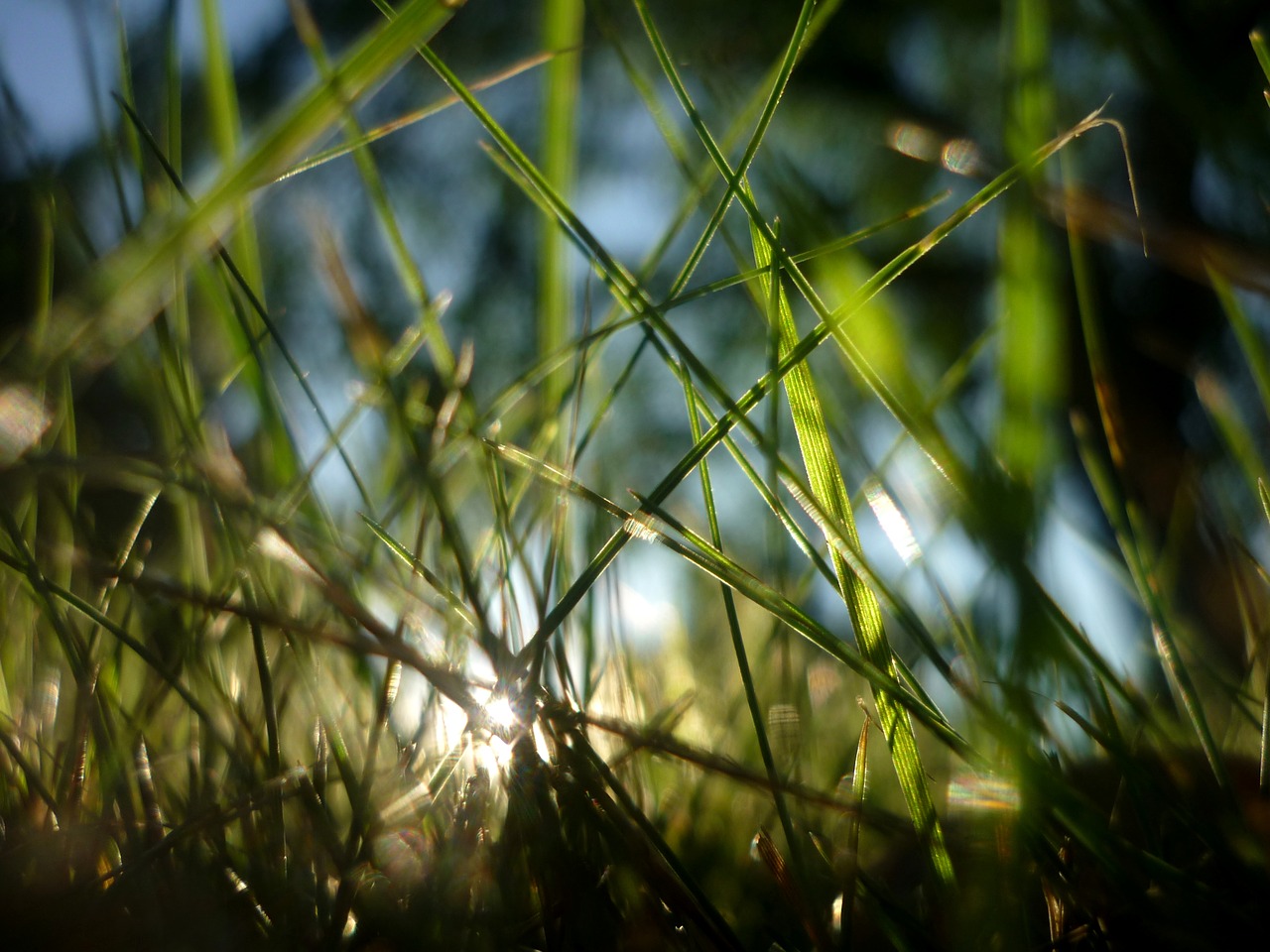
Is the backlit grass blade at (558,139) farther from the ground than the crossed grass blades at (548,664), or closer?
farther from the ground

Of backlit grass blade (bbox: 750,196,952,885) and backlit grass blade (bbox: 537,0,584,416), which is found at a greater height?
backlit grass blade (bbox: 537,0,584,416)

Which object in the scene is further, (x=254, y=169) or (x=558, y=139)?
(x=558, y=139)

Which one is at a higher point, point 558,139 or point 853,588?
point 558,139

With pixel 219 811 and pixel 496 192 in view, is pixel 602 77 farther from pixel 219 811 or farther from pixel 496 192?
pixel 219 811

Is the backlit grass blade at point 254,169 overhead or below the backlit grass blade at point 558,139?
below

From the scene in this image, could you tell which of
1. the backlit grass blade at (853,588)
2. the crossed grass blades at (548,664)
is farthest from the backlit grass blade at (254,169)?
the backlit grass blade at (853,588)

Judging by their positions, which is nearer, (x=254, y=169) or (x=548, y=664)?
(x=254, y=169)

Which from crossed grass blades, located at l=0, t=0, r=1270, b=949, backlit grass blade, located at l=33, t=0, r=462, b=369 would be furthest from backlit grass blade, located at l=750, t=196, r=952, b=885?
backlit grass blade, located at l=33, t=0, r=462, b=369

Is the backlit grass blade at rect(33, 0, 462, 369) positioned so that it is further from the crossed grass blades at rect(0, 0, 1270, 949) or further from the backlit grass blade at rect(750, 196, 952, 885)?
the backlit grass blade at rect(750, 196, 952, 885)

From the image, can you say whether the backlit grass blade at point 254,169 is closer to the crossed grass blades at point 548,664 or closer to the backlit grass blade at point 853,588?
the crossed grass blades at point 548,664
